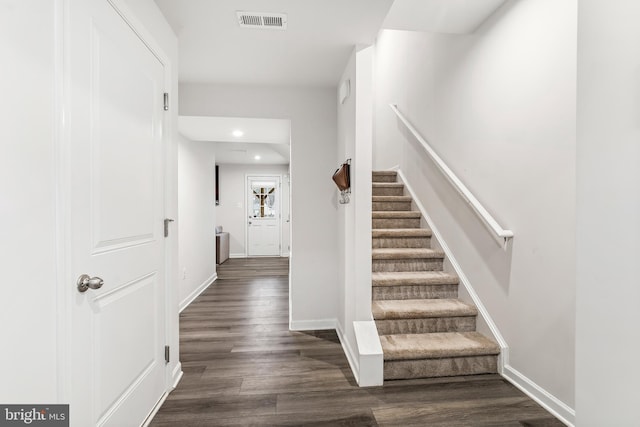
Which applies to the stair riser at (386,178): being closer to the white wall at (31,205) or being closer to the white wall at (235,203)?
the white wall at (31,205)

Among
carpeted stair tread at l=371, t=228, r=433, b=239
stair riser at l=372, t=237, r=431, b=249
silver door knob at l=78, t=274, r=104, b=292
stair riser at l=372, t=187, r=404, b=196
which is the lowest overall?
stair riser at l=372, t=237, r=431, b=249

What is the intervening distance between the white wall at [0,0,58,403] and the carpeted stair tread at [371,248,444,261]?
2176 millimetres

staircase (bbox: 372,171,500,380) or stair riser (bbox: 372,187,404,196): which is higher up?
stair riser (bbox: 372,187,404,196)

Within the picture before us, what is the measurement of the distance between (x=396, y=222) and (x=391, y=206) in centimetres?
30

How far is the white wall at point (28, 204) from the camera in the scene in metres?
0.81

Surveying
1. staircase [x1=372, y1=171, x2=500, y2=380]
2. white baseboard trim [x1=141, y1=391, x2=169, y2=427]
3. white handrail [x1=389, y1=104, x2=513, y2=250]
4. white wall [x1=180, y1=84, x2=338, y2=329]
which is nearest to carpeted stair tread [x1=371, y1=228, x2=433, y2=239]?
staircase [x1=372, y1=171, x2=500, y2=380]

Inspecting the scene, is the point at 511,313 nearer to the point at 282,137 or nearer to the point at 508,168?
the point at 508,168

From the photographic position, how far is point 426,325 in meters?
2.22

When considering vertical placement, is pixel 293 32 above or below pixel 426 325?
above

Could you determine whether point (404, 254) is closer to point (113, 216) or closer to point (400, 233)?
point (400, 233)

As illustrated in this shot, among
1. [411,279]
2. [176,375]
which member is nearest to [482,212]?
[411,279]

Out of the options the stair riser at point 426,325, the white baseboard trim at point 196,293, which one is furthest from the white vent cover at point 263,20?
the white baseboard trim at point 196,293

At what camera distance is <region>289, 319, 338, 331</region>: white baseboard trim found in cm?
285

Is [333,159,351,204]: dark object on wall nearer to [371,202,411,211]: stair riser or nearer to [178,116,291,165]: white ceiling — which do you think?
[178,116,291,165]: white ceiling
